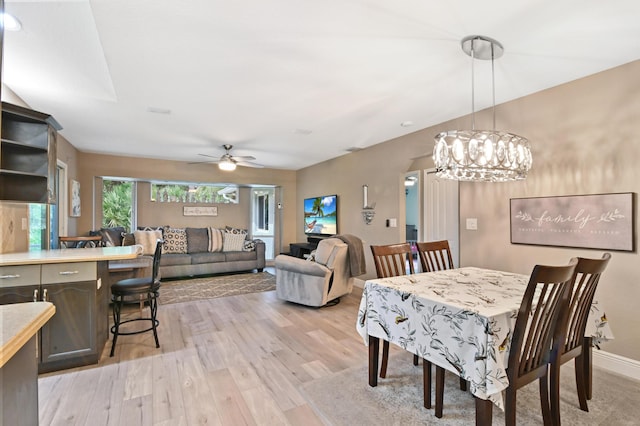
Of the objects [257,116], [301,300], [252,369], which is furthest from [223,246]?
[252,369]

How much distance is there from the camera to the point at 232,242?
6.74 m

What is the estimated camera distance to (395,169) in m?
4.70

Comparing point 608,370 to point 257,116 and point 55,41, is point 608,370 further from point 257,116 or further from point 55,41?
point 55,41

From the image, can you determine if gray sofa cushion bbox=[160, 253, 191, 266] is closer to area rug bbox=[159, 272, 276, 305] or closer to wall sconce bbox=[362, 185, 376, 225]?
area rug bbox=[159, 272, 276, 305]

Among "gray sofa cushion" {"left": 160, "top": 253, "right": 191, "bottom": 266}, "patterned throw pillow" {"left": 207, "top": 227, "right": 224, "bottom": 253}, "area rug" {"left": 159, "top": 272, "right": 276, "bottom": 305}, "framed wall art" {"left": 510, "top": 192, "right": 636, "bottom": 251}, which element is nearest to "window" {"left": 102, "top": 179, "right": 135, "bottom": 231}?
"gray sofa cushion" {"left": 160, "top": 253, "right": 191, "bottom": 266}

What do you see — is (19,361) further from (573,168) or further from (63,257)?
(573,168)

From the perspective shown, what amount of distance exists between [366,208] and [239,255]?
3029 millimetres

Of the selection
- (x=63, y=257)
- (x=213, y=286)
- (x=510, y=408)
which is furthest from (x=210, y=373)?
(x=213, y=286)

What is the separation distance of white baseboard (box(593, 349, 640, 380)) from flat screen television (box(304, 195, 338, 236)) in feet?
13.6

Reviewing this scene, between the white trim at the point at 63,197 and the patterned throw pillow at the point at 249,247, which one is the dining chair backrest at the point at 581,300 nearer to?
the patterned throw pillow at the point at 249,247

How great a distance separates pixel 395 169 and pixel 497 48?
99.2 inches

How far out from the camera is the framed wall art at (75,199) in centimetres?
497

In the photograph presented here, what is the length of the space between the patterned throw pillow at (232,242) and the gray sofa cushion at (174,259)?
2.77 feet

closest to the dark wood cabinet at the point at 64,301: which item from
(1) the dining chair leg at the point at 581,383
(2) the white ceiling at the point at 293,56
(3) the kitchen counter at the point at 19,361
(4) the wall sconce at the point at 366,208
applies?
(3) the kitchen counter at the point at 19,361
